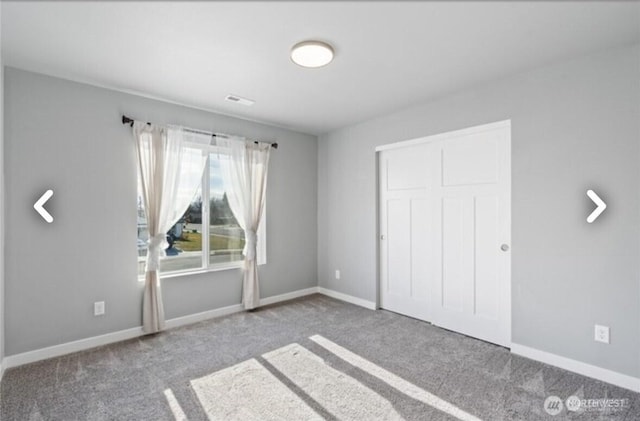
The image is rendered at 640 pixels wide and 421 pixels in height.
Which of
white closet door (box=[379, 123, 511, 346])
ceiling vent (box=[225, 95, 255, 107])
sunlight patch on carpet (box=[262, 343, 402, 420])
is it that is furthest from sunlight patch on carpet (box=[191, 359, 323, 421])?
ceiling vent (box=[225, 95, 255, 107])

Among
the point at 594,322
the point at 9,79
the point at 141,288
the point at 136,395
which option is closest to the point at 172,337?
the point at 141,288

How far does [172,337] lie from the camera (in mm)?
3242

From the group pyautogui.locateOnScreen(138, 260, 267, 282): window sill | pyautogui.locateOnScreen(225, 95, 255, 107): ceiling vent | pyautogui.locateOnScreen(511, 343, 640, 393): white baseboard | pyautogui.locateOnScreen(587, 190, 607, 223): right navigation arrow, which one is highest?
pyautogui.locateOnScreen(225, 95, 255, 107): ceiling vent

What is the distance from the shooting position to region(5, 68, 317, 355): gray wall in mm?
2668

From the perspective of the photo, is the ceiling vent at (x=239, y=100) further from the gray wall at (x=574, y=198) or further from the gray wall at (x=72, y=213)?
the gray wall at (x=574, y=198)

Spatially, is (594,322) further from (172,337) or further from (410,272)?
(172,337)

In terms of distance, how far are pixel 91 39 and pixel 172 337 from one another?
109 inches

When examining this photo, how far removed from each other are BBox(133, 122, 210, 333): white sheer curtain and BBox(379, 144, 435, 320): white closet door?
2549 millimetres

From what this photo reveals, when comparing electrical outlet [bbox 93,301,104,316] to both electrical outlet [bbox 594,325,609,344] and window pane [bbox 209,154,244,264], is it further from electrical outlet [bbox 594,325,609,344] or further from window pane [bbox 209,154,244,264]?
electrical outlet [bbox 594,325,609,344]

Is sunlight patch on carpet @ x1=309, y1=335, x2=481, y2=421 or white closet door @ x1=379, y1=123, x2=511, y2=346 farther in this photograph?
white closet door @ x1=379, y1=123, x2=511, y2=346

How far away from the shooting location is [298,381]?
242cm

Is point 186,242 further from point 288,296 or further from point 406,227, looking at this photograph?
point 406,227

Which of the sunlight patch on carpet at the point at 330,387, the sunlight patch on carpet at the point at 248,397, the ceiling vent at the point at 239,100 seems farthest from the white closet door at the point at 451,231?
the sunlight patch on carpet at the point at 248,397

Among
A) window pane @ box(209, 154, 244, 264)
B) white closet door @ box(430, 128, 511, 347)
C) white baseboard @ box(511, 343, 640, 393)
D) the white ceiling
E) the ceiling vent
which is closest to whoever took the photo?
the white ceiling
